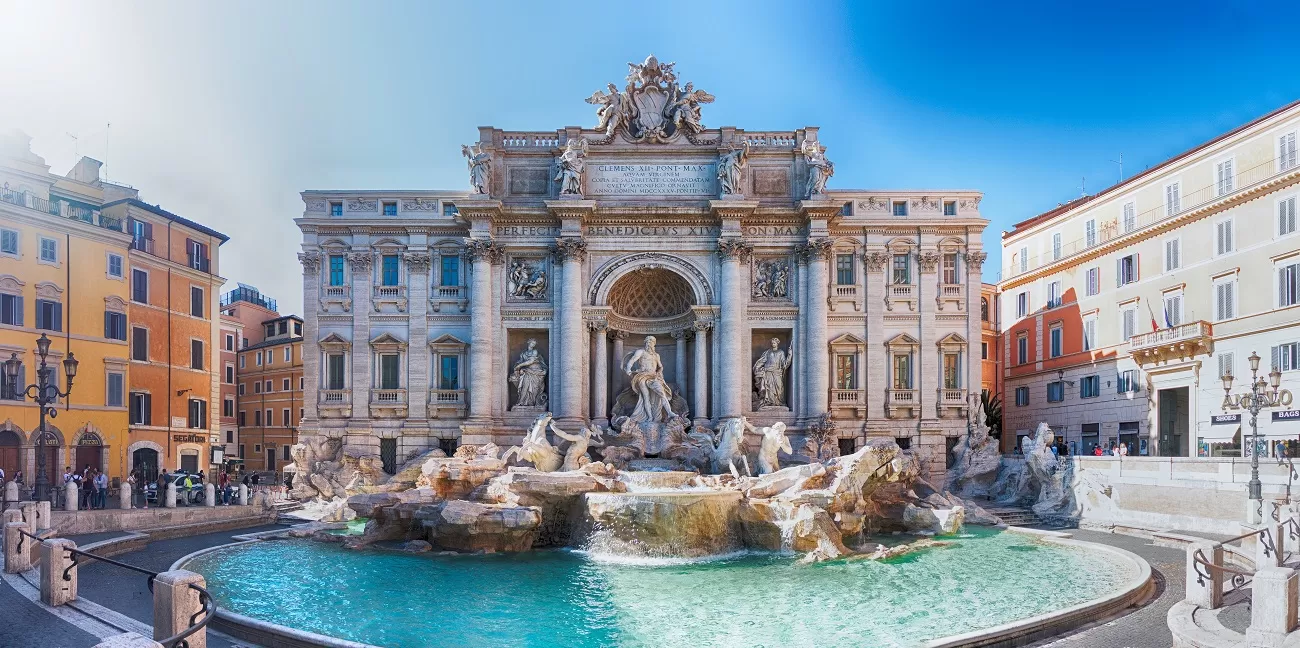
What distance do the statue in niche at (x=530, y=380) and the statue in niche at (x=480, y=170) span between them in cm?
553

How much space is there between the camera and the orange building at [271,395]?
47.8m

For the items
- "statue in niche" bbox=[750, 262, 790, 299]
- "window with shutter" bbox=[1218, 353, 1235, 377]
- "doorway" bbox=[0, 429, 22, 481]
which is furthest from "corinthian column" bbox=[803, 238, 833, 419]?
"doorway" bbox=[0, 429, 22, 481]

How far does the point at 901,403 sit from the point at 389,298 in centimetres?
1853

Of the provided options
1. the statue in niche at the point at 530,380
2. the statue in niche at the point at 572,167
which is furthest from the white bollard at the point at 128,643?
the statue in niche at the point at 572,167

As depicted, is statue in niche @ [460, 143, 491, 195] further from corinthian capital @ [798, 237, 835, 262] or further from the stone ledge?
the stone ledge

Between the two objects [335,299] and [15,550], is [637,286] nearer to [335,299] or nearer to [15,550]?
[335,299]

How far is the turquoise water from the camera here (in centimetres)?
1248

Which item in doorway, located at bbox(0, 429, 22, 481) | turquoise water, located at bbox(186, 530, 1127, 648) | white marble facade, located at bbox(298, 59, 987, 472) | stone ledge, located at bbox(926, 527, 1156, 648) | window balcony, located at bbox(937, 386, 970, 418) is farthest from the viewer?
window balcony, located at bbox(937, 386, 970, 418)

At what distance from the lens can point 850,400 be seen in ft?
98.5

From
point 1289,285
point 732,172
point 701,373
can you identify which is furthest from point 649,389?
point 1289,285

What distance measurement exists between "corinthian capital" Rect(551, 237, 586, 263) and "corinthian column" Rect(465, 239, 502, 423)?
223 centimetres

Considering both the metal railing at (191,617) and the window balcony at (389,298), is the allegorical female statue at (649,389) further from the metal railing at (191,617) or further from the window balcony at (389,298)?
the metal railing at (191,617)

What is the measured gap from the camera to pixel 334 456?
29938 mm

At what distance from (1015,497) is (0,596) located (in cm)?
2610
